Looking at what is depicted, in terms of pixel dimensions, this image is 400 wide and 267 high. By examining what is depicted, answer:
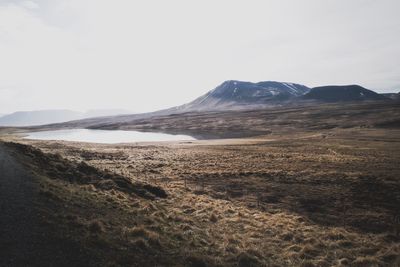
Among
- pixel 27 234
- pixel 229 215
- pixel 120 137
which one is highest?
pixel 27 234

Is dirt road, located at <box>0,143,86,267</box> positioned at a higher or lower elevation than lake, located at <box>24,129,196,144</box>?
higher

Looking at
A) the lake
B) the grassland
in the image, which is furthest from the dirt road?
the lake

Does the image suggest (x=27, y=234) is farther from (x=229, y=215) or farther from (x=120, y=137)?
(x=120, y=137)

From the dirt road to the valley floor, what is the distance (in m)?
0.68

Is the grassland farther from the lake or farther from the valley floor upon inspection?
the lake

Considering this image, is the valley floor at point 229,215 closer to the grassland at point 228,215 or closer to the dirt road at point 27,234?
the grassland at point 228,215

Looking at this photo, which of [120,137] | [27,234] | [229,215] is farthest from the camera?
[120,137]

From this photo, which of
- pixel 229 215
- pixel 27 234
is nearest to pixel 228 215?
pixel 229 215

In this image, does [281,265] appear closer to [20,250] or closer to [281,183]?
[20,250]

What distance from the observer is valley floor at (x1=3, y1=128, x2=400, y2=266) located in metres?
14.0

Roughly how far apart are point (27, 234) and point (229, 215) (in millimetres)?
13209

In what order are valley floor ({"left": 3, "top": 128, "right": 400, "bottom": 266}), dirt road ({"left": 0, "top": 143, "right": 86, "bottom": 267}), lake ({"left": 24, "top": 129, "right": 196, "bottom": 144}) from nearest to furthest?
dirt road ({"left": 0, "top": 143, "right": 86, "bottom": 267}), valley floor ({"left": 3, "top": 128, "right": 400, "bottom": 266}), lake ({"left": 24, "top": 129, "right": 196, "bottom": 144})

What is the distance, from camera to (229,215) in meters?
21.9

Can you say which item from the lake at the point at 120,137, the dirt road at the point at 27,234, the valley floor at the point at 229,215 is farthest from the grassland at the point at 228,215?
Result: the lake at the point at 120,137
